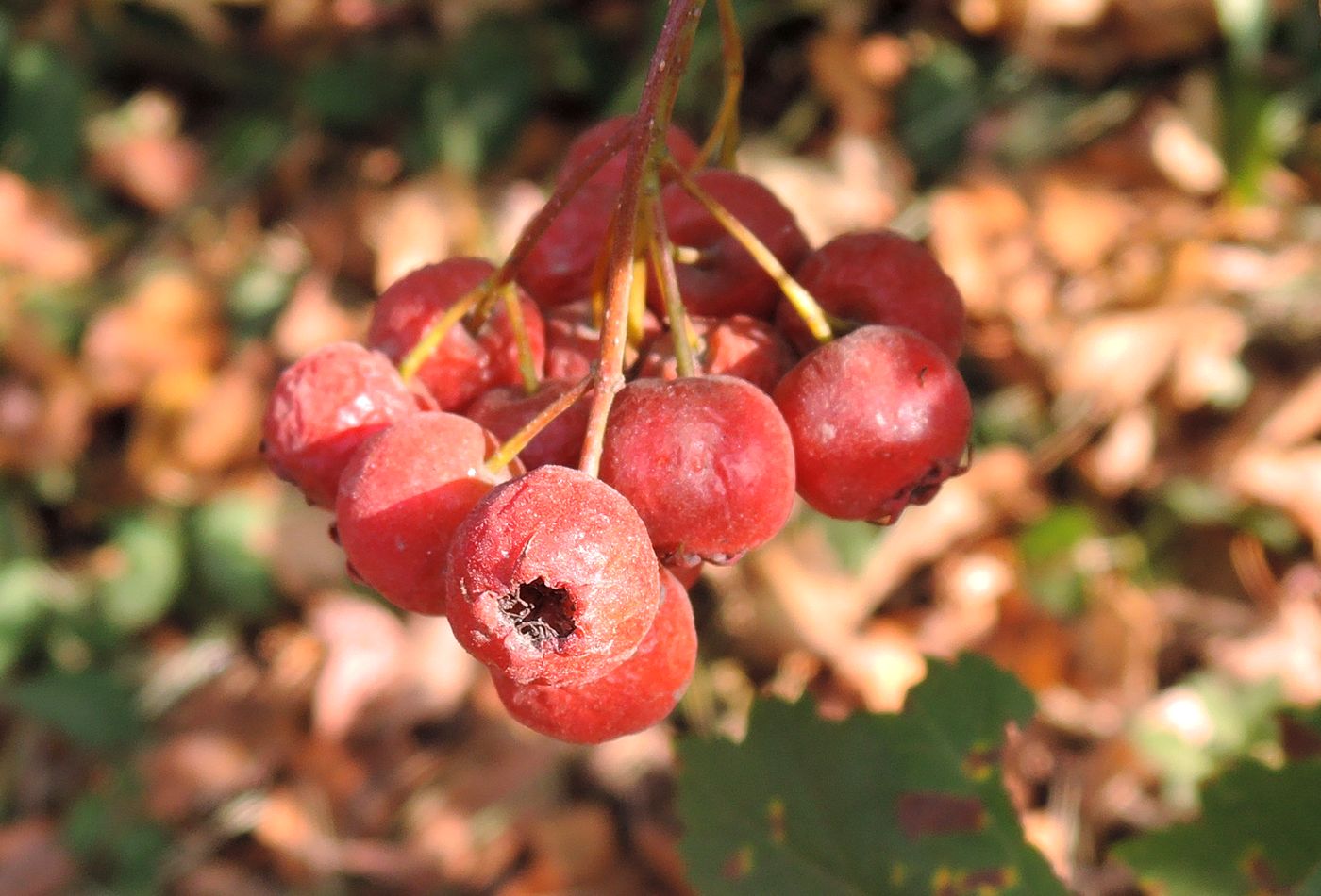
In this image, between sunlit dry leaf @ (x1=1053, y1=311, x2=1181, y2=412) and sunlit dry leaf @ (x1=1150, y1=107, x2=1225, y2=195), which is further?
sunlit dry leaf @ (x1=1150, y1=107, x2=1225, y2=195)

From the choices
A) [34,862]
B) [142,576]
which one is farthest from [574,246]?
[34,862]

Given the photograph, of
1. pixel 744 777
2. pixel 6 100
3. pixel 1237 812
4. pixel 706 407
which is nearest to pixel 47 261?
pixel 6 100

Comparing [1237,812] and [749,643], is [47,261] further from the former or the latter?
[1237,812]

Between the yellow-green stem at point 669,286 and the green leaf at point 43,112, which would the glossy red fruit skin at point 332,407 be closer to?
the yellow-green stem at point 669,286

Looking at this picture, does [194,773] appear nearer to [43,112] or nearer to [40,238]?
[40,238]

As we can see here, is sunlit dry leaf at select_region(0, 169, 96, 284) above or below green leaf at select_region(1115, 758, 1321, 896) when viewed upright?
above

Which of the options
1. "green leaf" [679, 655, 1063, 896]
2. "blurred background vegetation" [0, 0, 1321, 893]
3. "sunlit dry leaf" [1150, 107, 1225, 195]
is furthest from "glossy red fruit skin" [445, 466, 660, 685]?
"sunlit dry leaf" [1150, 107, 1225, 195]

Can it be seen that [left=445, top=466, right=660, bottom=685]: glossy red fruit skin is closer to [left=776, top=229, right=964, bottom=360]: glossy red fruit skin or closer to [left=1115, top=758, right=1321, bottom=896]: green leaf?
[left=776, top=229, right=964, bottom=360]: glossy red fruit skin
